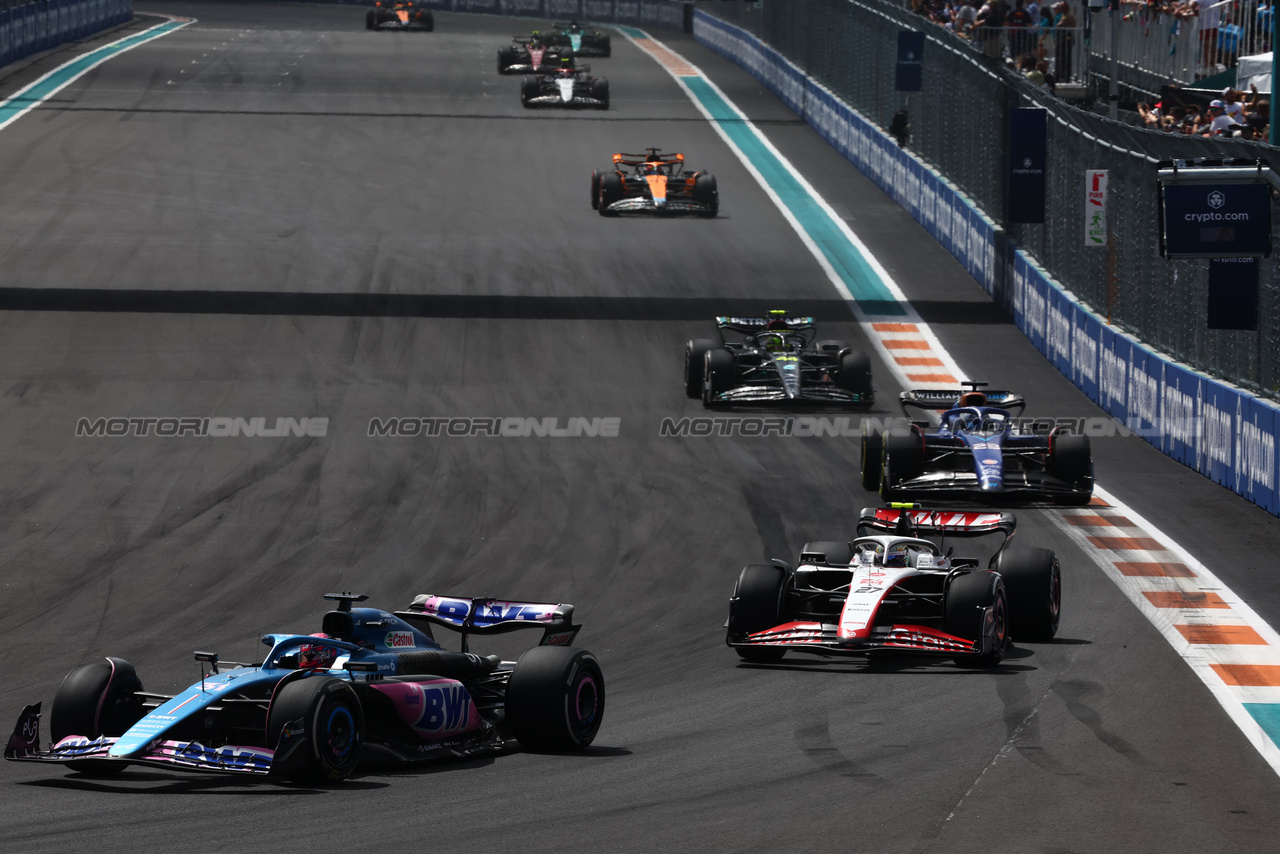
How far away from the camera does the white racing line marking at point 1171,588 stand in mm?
12336

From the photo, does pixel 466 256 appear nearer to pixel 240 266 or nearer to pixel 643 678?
pixel 240 266

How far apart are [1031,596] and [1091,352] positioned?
38.6 feet

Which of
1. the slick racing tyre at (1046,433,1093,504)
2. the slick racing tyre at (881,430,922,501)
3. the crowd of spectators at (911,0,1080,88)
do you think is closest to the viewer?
the slick racing tyre at (1046,433,1093,504)

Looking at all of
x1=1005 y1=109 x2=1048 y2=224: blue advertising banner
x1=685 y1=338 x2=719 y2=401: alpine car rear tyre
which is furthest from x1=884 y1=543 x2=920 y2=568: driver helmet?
x1=1005 y1=109 x2=1048 y2=224: blue advertising banner

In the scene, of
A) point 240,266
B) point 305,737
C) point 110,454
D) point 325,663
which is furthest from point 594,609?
point 240,266

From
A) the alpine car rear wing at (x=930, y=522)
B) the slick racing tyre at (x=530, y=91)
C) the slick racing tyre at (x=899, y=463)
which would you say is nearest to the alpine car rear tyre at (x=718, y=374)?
the slick racing tyre at (x=899, y=463)

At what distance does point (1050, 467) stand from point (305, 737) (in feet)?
38.9

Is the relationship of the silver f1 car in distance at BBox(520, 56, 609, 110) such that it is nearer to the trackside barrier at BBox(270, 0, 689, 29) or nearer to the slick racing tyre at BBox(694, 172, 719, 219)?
the slick racing tyre at BBox(694, 172, 719, 219)

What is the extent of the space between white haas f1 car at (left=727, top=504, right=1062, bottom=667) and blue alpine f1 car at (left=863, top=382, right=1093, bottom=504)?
4.87 m

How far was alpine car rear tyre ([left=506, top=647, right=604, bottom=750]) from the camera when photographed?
423 inches

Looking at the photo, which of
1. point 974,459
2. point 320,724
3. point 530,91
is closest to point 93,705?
point 320,724

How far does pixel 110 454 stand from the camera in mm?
21500

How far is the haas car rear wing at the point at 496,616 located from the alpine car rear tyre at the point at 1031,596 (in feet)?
13.0

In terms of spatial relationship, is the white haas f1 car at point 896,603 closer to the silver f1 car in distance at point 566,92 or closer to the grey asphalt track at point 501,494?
the grey asphalt track at point 501,494
